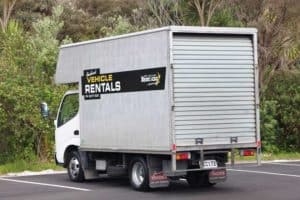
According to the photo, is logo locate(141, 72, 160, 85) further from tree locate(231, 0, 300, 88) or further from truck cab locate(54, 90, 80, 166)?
tree locate(231, 0, 300, 88)

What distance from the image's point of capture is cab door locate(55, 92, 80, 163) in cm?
1656

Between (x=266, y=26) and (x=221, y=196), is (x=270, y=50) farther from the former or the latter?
(x=221, y=196)

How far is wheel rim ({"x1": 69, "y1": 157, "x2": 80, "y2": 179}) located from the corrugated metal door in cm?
378

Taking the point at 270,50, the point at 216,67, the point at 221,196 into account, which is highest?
the point at 270,50

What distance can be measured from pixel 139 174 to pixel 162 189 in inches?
25.5

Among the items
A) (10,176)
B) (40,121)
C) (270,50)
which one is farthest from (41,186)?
(270,50)

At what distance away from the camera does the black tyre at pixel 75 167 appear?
54.0 feet

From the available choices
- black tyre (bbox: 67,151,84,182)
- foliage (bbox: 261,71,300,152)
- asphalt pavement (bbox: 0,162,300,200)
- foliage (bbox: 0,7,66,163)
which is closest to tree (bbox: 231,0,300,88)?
foliage (bbox: 261,71,300,152)

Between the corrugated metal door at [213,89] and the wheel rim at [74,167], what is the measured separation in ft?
12.4

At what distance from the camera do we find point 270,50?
26562 millimetres

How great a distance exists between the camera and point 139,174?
14.6 metres

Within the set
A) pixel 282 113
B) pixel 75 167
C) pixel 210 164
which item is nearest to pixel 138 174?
pixel 210 164

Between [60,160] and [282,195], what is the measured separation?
5.92 metres

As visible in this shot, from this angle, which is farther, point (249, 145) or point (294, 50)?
point (294, 50)
